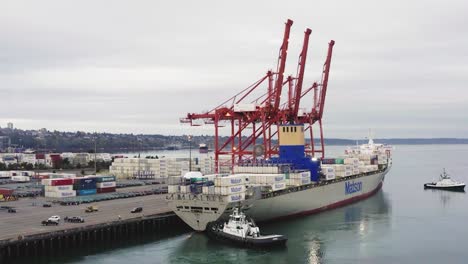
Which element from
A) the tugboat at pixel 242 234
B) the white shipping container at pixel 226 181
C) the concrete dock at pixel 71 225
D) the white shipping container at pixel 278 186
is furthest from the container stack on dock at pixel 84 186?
the tugboat at pixel 242 234

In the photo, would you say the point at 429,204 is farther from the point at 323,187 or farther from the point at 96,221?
the point at 96,221

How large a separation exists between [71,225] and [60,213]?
8.08m

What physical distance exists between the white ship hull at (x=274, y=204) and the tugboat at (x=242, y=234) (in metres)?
1.79

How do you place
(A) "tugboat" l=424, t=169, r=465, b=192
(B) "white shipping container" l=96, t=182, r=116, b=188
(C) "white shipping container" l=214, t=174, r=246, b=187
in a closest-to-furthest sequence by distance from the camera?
(C) "white shipping container" l=214, t=174, r=246, b=187
(B) "white shipping container" l=96, t=182, r=116, b=188
(A) "tugboat" l=424, t=169, r=465, b=192

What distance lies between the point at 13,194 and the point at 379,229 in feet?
144

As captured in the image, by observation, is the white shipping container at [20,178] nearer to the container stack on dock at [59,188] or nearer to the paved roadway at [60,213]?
the container stack on dock at [59,188]

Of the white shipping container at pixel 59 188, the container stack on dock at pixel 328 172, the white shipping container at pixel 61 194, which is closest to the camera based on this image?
the container stack on dock at pixel 328 172

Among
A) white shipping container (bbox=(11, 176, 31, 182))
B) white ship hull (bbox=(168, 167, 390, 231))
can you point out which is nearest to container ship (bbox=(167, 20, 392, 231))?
white ship hull (bbox=(168, 167, 390, 231))

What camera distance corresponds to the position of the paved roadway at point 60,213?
40.2 m

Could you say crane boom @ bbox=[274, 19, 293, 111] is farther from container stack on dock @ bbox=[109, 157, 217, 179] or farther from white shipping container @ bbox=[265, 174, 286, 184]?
container stack on dock @ bbox=[109, 157, 217, 179]

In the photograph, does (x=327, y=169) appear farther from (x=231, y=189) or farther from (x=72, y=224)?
(x=72, y=224)

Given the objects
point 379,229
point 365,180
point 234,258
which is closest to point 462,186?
point 365,180

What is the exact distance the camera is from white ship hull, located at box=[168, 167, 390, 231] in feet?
140

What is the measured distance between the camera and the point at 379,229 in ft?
158
